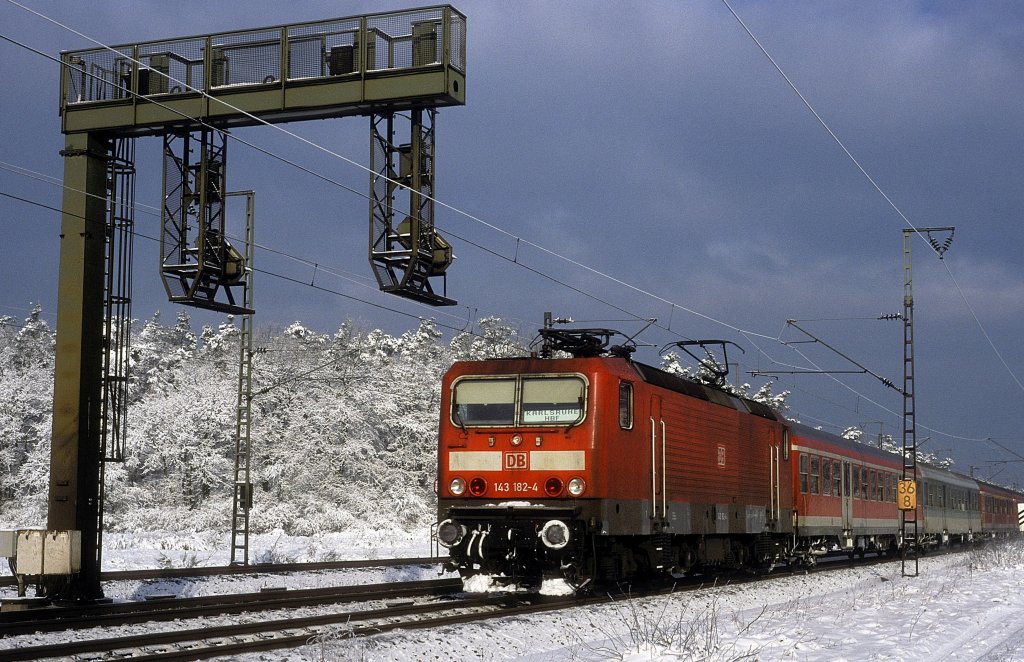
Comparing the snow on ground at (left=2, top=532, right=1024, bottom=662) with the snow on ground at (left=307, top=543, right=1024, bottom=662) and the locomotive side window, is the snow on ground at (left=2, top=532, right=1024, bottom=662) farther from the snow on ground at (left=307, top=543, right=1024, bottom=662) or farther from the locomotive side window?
the locomotive side window

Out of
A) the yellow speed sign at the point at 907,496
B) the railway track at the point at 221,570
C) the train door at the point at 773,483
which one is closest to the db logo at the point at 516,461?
the railway track at the point at 221,570

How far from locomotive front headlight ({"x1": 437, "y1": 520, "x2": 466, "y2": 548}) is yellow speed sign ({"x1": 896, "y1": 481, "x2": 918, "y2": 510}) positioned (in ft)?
45.5

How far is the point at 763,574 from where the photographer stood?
25625 millimetres

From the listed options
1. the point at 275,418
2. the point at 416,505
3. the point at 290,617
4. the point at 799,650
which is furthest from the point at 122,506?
the point at 799,650

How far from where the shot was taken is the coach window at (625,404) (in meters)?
17.8

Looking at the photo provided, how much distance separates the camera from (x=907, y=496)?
27.3 meters

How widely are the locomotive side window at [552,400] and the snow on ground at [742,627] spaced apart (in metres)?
2.84

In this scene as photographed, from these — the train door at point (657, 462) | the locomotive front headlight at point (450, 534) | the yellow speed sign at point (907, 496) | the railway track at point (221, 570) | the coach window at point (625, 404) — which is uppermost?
the coach window at point (625, 404)

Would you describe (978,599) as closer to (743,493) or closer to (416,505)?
(743,493)

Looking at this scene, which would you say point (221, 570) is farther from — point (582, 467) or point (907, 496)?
point (907, 496)

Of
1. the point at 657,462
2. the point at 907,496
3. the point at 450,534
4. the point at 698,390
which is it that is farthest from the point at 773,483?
the point at 450,534

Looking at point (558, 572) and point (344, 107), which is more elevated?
point (344, 107)

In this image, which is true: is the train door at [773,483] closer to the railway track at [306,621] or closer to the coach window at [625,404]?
the railway track at [306,621]

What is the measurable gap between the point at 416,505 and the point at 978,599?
39.8 meters
